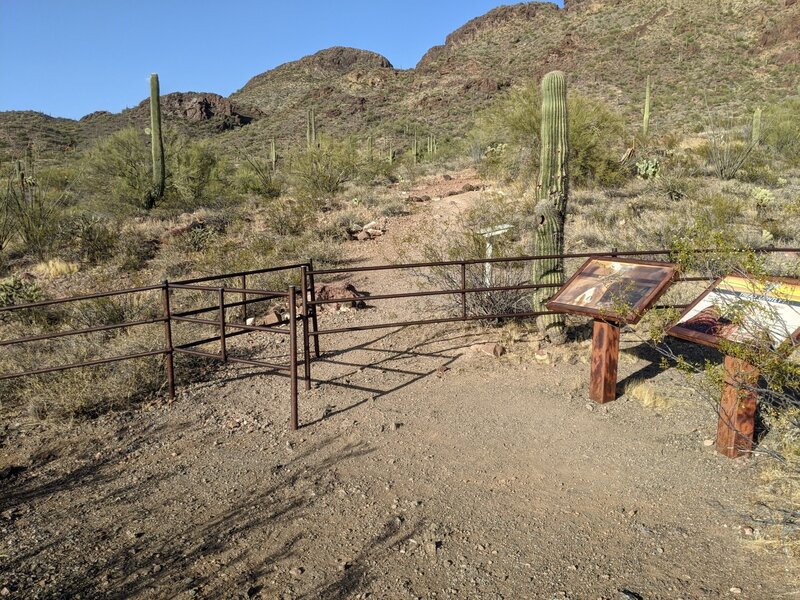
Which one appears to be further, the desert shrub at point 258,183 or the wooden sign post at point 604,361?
the desert shrub at point 258,183

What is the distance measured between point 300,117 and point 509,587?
193 ft

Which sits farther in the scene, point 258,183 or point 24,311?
point 258,183

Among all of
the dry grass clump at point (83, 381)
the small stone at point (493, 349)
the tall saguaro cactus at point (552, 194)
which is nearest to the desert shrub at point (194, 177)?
the dry grass clump at point (83, 381)

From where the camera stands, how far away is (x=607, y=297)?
223 inches

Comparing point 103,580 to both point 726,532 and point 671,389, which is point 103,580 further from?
point 671,389

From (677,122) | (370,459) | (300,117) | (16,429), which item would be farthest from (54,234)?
(300,117)

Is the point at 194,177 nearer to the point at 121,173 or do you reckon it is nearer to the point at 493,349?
the point at 121,173

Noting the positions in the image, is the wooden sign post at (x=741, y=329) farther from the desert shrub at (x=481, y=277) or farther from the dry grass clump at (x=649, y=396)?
the desert shrub at (x=481, y=277)

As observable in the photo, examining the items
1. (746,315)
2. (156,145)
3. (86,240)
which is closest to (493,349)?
(746,315)

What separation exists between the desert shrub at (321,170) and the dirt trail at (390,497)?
1635cm

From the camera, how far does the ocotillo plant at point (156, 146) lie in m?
19.5

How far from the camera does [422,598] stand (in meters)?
3.25

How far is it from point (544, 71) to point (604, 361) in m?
53.9

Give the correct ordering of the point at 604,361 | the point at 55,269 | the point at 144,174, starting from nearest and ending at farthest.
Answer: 1. the point at 604,361
2. the point at 55,269
3. the point at 144,174
